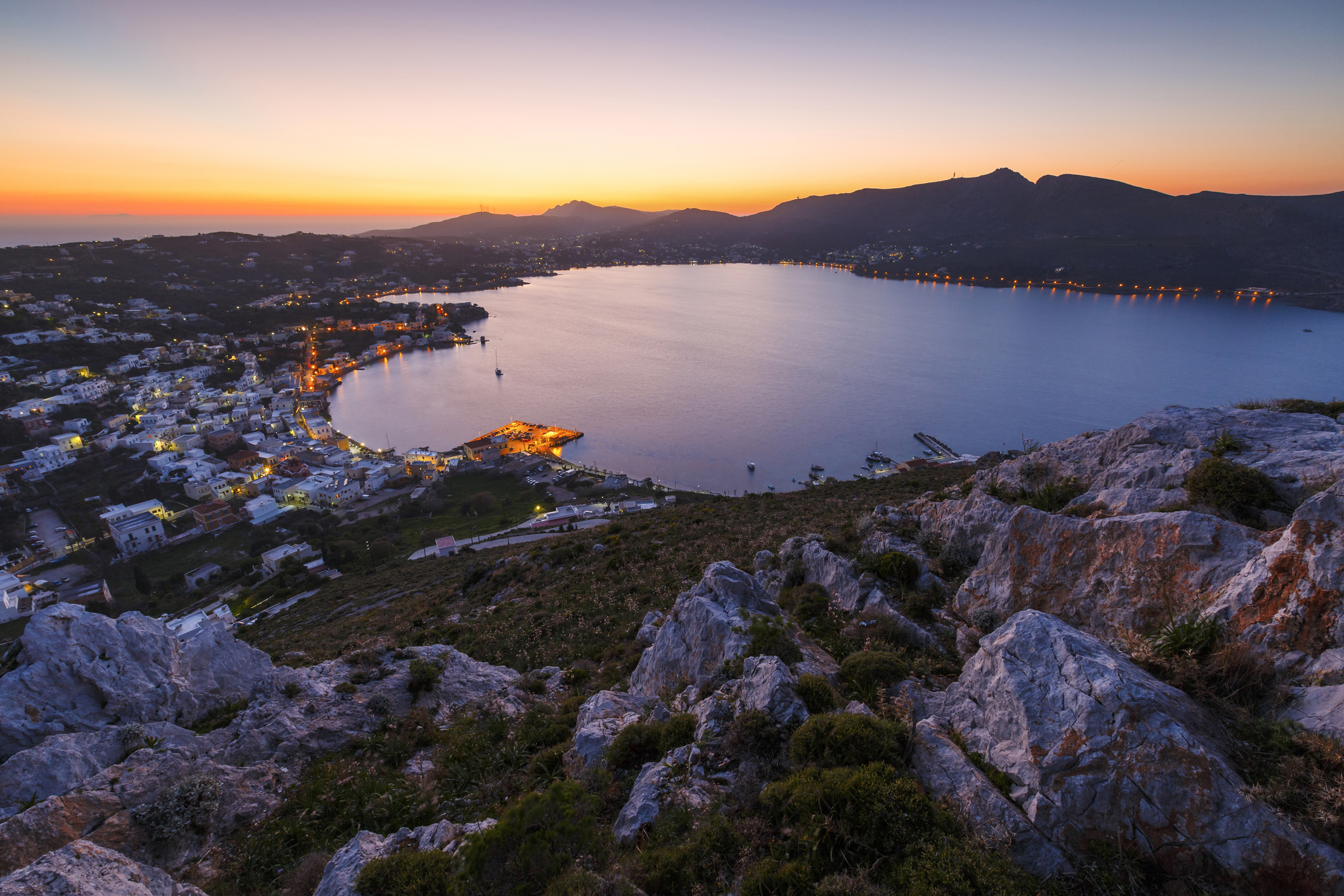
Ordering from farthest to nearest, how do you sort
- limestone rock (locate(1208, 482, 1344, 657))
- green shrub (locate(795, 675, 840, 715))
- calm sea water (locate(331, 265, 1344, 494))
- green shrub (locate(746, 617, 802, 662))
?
calm sea water (locate(331, 265, 1344, 494)), green shrub (locate(746, 617, 802, 662)), green shrub (locate(795, 675, 840, 715)), limestone rock (locate(1208, 482, 1344, 657))

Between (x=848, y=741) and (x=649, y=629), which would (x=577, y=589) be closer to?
(x=649, y=629)

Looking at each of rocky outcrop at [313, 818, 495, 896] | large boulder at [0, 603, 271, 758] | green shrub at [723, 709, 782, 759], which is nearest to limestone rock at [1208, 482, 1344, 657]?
green shrub at [723, 709, 782, 759]

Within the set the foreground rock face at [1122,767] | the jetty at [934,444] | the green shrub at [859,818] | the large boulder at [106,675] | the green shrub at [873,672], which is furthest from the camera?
the jetty at [934,444]

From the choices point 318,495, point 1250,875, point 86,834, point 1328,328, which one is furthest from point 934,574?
point 1328,328

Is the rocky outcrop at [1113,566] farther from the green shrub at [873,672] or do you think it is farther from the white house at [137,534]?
the white house at [137,534]

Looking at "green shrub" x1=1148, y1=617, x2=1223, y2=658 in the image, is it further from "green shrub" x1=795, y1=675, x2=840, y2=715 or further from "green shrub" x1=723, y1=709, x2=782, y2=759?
"green shrub" x1=723, y1=709, x2=782, y2=759

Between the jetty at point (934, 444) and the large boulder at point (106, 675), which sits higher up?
the large boulder at point (106, 675)

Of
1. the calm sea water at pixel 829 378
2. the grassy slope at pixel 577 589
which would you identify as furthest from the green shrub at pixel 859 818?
the calm sea water at pixel 829 378
